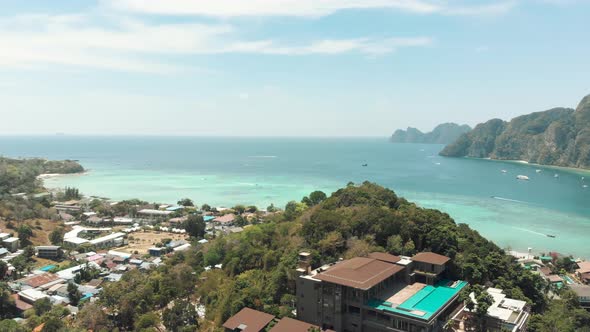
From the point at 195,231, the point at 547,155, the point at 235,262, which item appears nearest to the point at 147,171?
the point at 195,231

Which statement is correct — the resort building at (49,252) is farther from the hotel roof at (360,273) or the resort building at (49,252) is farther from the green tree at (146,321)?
the hotel roof at (360,273)

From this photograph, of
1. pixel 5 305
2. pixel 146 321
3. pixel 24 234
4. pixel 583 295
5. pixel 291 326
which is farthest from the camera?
pixel 24 234

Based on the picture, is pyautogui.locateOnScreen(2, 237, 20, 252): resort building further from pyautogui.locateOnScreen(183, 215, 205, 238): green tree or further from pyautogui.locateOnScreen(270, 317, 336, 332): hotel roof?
pyautogui.locateOnScreen(270, 317, 336, 332): hotel roof

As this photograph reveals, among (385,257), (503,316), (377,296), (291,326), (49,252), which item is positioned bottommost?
(49,252)

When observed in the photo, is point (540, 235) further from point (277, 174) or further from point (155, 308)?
point (277, 174)

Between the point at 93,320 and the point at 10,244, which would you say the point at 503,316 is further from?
the point at 10,244

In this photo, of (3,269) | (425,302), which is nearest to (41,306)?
(3,269)
